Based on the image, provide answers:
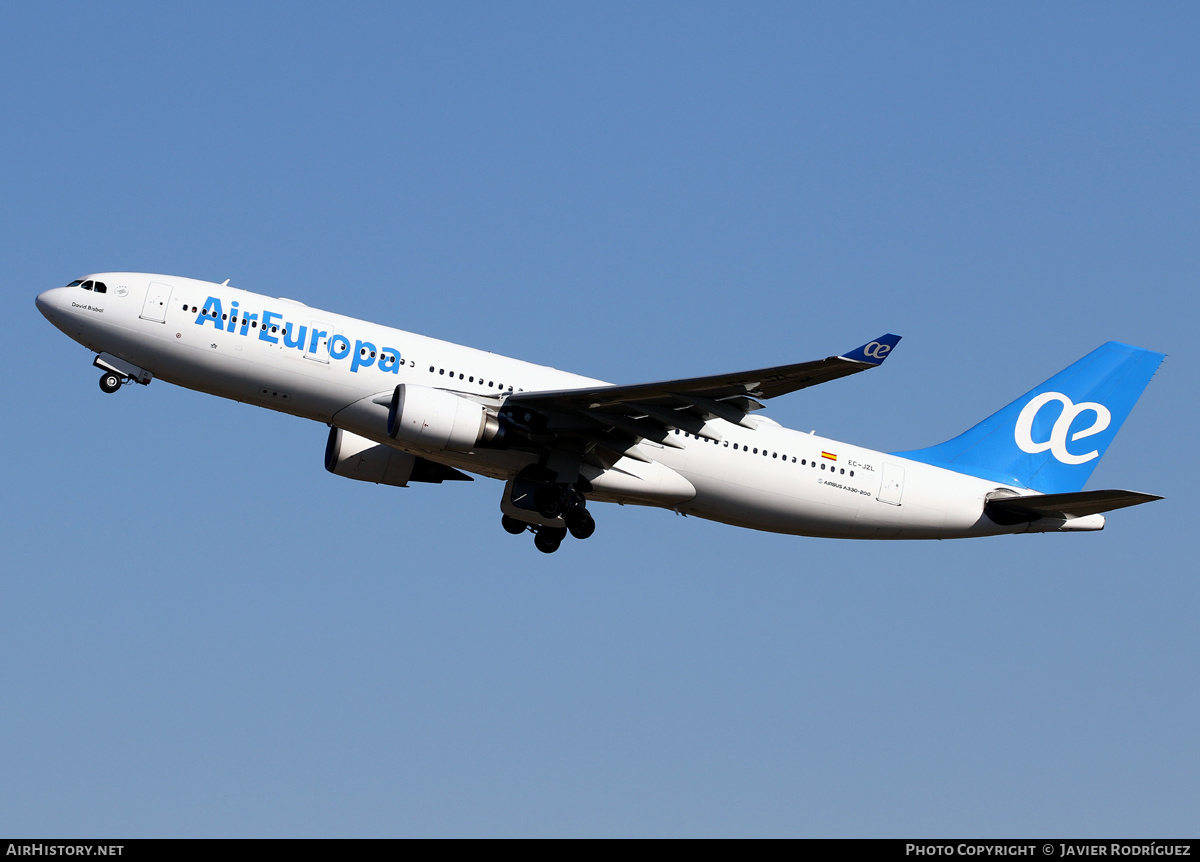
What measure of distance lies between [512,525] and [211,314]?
31.0 ft

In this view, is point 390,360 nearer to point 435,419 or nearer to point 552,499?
point 435,419

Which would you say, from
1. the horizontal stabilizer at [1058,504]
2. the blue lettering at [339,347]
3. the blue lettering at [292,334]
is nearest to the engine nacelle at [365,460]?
the blue lettering at [339,347]

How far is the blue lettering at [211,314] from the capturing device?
99.6 ft

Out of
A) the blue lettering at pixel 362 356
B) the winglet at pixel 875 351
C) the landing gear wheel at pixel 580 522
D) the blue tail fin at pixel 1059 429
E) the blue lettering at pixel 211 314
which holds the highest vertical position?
the blue tail fin at pixel 1059 429

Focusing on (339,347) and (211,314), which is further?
(339,347)

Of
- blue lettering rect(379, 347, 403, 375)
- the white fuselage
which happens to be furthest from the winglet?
blue lettering rect(379, 347, 403, 375)

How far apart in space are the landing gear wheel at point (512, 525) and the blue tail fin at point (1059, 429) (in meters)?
10.1

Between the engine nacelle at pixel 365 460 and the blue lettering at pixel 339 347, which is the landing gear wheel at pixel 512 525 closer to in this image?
the engine nacelle at pixel 365 460

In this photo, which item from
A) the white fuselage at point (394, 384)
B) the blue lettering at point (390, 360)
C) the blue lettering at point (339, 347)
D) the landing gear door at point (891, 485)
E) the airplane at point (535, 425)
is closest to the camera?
the airplane at point (535, 425)

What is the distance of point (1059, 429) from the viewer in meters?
37.8

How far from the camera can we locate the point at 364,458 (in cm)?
3475

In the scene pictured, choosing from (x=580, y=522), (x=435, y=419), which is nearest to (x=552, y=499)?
(x=580, y=522)

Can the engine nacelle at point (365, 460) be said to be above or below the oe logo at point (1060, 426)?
below
